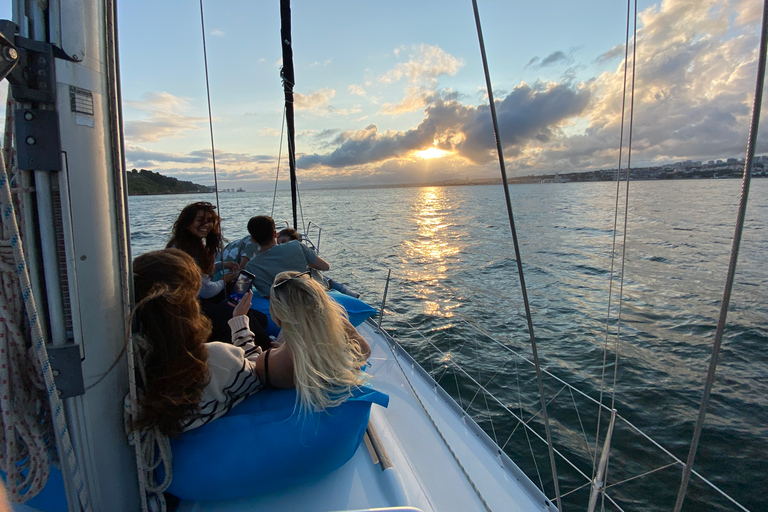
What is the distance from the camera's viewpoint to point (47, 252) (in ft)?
2.97

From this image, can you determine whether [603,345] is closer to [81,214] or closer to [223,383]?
[223,383]

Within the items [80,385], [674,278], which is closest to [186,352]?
[80,385]

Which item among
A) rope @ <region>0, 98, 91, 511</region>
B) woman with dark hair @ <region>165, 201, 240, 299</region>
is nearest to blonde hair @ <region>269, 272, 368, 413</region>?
rope @ <region>0, 98, 91, 511</region>

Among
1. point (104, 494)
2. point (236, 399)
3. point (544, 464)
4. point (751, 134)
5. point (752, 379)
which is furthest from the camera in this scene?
point (752, 379)

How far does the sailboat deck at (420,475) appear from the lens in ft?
4.83

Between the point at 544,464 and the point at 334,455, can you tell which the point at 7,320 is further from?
the point at 544,464

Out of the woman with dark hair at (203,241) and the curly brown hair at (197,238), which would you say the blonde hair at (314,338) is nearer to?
the woman with dark hair at (203,241)

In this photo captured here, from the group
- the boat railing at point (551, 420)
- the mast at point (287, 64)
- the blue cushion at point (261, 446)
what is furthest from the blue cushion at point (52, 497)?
the mast at point (287, 64)

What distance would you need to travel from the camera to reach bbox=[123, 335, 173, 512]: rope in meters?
1.09

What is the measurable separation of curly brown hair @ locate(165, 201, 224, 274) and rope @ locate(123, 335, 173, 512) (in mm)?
1515

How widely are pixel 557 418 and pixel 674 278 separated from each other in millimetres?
7399

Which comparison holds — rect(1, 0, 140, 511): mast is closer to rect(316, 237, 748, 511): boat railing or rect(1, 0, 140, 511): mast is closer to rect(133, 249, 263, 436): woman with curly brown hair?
rect(133, 249, 263, 436): woman with curly brown hair

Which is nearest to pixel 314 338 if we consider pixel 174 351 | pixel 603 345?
pixel 174 351

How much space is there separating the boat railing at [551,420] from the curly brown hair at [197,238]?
1355 millimetres
